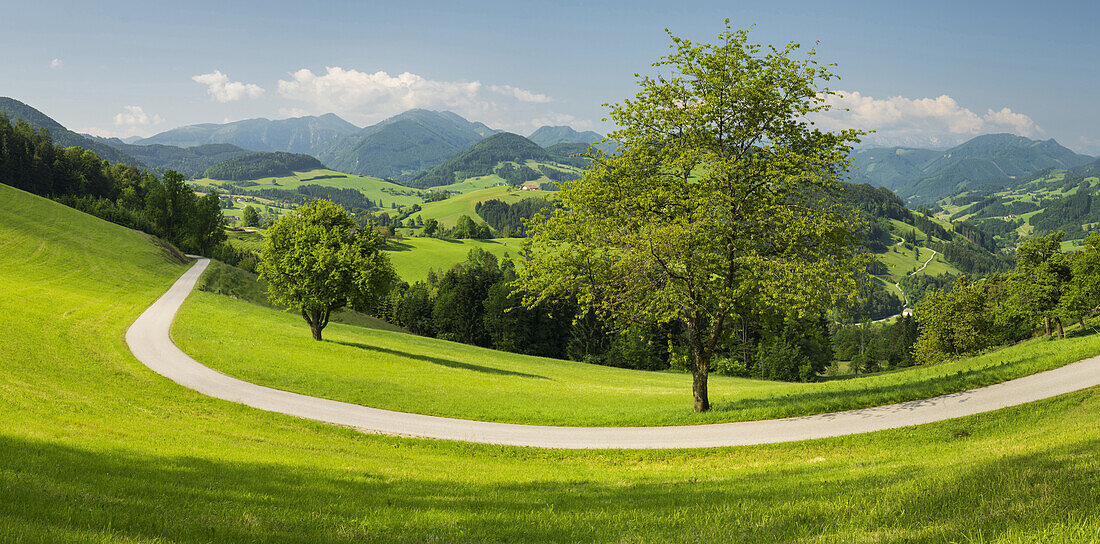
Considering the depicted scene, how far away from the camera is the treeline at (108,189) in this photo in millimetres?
97875

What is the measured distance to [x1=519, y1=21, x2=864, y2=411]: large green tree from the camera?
1989 cm

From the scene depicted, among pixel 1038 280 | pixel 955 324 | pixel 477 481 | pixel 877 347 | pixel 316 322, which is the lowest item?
pixel 877 347

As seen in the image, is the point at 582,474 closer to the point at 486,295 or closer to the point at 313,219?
the point at 313,219

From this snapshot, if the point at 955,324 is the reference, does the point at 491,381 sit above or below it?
below

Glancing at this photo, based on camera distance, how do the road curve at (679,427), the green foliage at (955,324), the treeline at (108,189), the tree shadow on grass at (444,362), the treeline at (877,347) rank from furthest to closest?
the treeline at (877,347) < the treeline at (108,189) < the green foliage at (955,324) < the tree shadow on grass at (444,362) < the road curve at (679,427)

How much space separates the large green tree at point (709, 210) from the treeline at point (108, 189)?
9951cm

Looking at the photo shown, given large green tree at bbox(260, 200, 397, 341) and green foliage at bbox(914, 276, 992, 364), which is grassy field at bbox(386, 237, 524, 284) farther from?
large green tree at bbox(260, 200, 397, 341)

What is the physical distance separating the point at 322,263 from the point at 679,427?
27.8m

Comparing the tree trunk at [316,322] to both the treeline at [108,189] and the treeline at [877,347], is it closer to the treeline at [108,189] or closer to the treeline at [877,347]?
the treeline at [108,189]

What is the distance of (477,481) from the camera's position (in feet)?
41.8

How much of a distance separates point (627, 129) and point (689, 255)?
5826 millimetres

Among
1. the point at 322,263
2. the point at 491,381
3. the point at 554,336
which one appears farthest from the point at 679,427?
the point at 554,336

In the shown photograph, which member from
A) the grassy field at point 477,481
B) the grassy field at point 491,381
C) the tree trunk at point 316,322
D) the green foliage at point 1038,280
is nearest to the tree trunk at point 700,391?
the grassy field at point 491,381

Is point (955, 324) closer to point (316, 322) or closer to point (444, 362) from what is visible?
point (444, 362)
